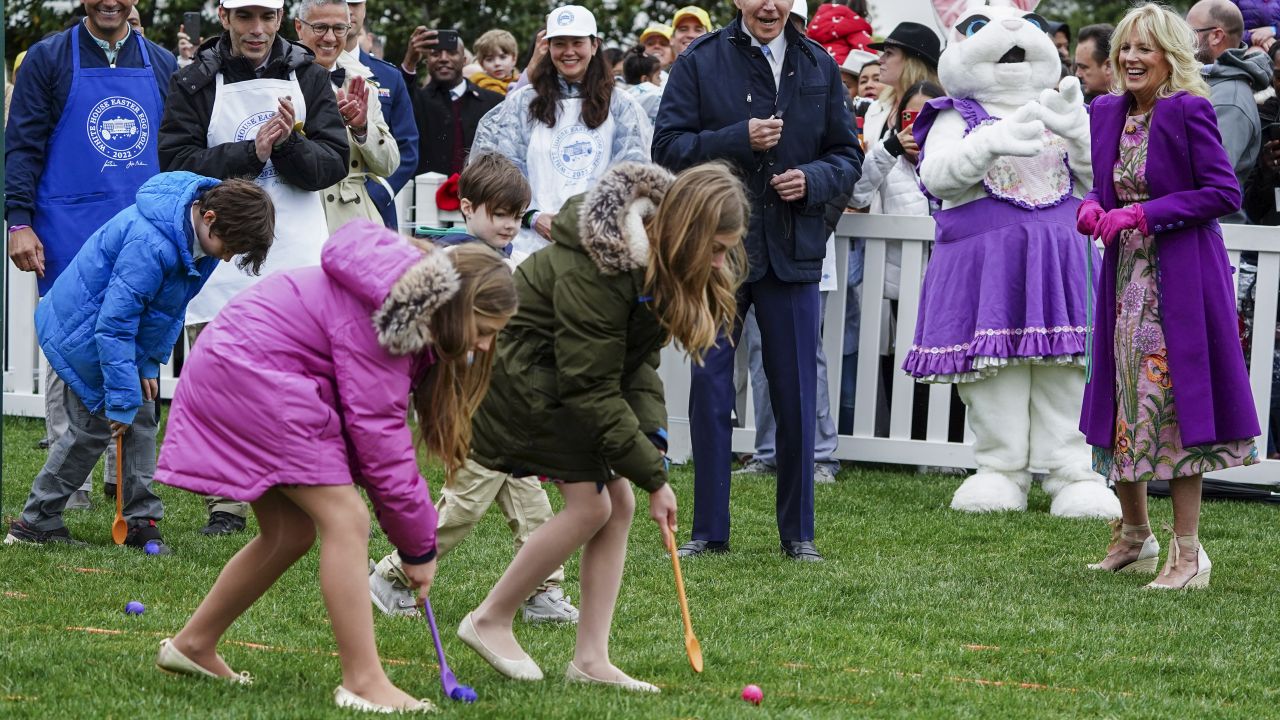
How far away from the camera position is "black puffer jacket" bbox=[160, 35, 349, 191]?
6.75 metres

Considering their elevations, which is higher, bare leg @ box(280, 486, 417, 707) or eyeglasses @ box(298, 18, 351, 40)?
eyeglasses @ box(298, 18, 351, 40)

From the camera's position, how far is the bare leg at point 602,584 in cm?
456

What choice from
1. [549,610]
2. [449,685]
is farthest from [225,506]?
[449,685]

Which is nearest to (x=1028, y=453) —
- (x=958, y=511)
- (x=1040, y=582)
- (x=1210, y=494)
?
(x=958, y=511)

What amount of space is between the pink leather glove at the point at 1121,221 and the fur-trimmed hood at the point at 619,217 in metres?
2.31

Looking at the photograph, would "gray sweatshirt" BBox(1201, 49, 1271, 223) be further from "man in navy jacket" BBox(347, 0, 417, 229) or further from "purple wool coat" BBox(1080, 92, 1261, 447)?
"man in navy jacket" BBox(347, 0, 417, 229)

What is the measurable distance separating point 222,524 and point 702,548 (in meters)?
2.02

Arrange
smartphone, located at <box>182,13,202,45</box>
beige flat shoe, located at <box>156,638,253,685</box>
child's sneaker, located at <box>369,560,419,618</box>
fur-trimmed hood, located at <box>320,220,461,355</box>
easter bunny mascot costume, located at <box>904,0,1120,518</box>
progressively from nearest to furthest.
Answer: fur-trimmed hood, located at <box>320,220,461,355</box> → beige flat shoe, located at <box>156,638,253,685</box> → child's sneaker, located at <box>369,560,419,618</box> → easter bunny mascot costume, located at <box>904,0,1120,518</box> → smartphone, located at <box>182,13,202,45</box>

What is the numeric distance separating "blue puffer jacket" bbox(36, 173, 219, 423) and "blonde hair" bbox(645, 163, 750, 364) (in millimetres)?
Result: 2372

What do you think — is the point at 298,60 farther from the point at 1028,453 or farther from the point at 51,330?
the point at 1028,453

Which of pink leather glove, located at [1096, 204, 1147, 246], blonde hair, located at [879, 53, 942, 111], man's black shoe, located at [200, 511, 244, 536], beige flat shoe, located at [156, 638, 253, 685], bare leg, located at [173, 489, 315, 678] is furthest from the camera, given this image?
blonde hair, located at [879, 53, 942, 111]

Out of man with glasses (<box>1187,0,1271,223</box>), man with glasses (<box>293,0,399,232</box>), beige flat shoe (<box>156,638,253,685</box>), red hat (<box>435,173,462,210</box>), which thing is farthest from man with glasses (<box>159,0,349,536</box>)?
man with glasses (<box>1187,0,1271,223</box>)

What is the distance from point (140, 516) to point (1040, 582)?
355 centimetres

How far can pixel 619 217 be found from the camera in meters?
4.33
